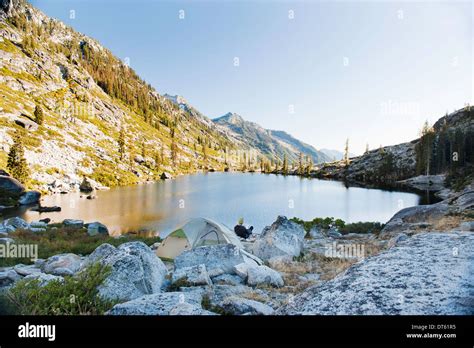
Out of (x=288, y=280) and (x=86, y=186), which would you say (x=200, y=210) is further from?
(x=86, y=186)

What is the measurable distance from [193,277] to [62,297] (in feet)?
15.0

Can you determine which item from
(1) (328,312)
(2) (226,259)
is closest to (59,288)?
(1) (328,312)

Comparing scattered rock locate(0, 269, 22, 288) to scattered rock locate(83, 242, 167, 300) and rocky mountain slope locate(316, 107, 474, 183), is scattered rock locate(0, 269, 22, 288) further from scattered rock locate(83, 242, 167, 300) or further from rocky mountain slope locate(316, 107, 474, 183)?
A: rocky mountain slope locate(316, 107, 474, 183)

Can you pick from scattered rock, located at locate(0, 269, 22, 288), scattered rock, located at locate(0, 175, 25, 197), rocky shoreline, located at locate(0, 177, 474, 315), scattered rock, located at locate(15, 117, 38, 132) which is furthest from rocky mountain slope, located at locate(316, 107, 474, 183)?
scattered rock, located at locate(15, 117, 38, 132)

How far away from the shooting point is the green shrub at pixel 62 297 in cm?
347

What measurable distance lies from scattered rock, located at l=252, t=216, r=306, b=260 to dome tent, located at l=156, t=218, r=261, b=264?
126 centimetres

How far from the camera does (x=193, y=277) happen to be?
26.8 ft

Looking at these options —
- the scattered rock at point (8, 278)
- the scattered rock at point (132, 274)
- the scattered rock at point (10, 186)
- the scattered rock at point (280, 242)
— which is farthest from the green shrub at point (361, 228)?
the scattered rock at point (10, 186)

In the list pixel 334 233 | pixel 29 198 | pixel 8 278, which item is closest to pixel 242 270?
pixel 8 278

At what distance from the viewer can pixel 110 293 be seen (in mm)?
5867

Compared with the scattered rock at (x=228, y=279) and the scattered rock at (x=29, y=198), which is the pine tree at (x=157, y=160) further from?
the scattered rock at (x=228, y=279)
